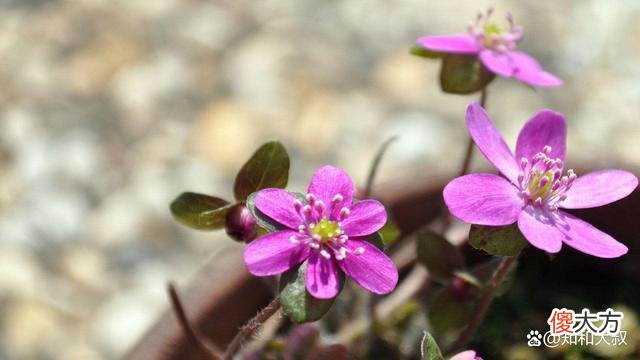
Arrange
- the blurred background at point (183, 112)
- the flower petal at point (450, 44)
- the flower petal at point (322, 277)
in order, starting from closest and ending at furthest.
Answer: the flower petal at point (322, 277)
the flower petal at point (450, 44)
the blurred background at point (183, 112)

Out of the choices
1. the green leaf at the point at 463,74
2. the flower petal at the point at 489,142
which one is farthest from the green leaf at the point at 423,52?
the flower petal at the point at 489,142

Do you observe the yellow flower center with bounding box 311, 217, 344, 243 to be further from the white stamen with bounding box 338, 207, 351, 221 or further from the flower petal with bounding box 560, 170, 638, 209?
the flower petal with bounding box 560, 170, 638, 209

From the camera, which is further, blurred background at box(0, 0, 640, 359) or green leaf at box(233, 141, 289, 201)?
blurred background at box(0, 0, 640, 359)

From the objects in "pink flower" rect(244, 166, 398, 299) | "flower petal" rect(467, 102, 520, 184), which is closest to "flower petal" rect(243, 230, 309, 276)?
"pink flower" rect(244, 166, 398, 299)

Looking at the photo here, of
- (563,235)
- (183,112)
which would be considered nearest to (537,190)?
(563,235)

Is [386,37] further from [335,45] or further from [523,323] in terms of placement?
[523,323]

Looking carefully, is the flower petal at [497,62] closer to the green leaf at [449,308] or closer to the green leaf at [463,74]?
the green leaf at [463,74]
